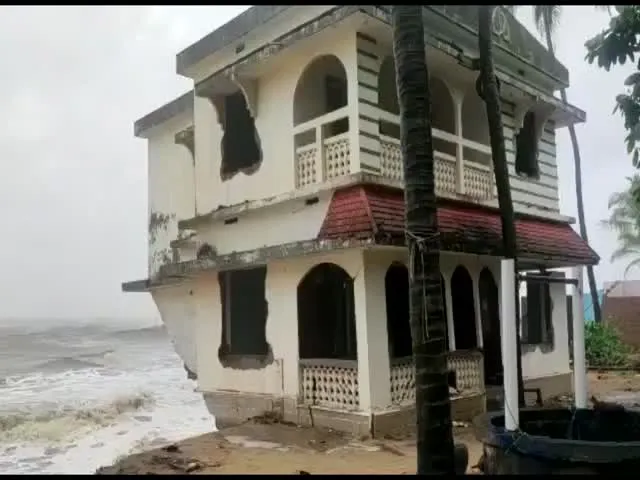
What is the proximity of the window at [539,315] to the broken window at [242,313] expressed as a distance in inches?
243

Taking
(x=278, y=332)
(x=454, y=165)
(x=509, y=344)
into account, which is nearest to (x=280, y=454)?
(x=278, y=332)

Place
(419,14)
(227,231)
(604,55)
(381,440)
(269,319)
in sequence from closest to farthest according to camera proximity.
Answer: (419,14), (604,55), (381,440), (269,319), (227,231)

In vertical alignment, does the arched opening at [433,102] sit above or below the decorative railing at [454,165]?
above

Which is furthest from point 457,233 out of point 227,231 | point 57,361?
point 57,361

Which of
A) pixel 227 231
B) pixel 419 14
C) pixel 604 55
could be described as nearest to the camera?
pixel 419 14

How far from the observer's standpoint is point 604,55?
757 centimetres

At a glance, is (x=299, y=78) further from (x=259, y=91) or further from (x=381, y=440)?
(x=381, y=440)

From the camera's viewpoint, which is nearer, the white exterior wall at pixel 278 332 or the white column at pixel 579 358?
the white column at pixel 579 358

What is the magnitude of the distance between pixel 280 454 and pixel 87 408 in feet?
76.9

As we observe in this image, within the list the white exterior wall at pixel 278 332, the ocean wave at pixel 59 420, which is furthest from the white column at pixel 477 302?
the ocean wave at pixel 59 420

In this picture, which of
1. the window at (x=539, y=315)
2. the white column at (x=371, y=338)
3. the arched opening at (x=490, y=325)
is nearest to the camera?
the white column at (x=371, y=338)

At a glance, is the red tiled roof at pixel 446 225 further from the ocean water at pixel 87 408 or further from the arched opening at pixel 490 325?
the ocean water at pixel 87 408

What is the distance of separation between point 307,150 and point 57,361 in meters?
46.4

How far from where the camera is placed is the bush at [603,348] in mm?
20250
